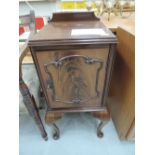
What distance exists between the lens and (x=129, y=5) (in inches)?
61.2

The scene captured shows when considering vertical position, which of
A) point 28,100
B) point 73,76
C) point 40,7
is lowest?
point 28,100

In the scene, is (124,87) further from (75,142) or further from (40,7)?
(40,7)

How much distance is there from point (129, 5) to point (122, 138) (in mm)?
1305

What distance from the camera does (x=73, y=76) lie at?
30.6 inches

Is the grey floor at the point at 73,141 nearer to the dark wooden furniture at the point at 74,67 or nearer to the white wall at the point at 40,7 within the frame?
the dark wooden furniture at the point at 74,67

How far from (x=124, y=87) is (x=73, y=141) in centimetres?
58

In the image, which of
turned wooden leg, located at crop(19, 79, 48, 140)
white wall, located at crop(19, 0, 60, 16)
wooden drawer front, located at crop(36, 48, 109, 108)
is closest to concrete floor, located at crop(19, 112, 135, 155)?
turned wooden leg, located at crop(19, 79, 48, 140)

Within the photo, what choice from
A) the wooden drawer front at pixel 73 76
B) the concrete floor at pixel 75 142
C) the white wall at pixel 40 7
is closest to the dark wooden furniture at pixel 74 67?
the wooden drawer front at pixel 73 76

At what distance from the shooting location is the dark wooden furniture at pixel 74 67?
2.16ft

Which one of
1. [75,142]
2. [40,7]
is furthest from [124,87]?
[40,7]

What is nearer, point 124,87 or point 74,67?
point 74,67

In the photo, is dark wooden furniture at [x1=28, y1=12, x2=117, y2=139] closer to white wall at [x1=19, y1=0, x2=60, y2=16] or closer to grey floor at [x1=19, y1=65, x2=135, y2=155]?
grey floor at [x1=19, y1=65, x2=135, y2=155]
